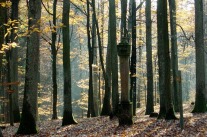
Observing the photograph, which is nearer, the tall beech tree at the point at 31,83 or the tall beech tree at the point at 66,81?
the tall beech tree at the point at 31,83

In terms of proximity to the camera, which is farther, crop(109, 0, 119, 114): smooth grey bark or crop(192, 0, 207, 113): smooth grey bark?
crop(192, 0, 207, 113): smooth grey bark

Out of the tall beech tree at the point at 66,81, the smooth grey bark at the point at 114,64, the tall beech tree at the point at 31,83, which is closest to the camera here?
the tall beech tree at the point at 31,83

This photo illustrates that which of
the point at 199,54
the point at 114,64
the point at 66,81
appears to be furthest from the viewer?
the point at 199,54

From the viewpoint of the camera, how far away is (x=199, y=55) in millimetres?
15047

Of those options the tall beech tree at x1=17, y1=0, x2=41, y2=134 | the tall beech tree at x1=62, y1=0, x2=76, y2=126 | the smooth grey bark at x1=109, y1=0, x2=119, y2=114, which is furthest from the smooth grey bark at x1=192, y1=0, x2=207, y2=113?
the tall beech tree at x1=17, y1=0, x2=41, y2=134

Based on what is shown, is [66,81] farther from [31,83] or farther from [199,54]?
[199,54]

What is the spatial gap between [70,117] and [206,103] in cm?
727

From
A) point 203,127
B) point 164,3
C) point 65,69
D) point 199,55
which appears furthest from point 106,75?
point 203,127

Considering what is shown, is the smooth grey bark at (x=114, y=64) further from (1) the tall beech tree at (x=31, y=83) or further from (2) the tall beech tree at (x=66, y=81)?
(1) the tall beech tree at (x=31, y=83)

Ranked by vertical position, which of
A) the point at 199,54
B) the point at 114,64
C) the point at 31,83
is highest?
the point at 199,54

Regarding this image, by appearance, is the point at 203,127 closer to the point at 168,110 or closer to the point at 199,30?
the point at 168,110

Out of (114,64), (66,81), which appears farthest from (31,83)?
(114,64)

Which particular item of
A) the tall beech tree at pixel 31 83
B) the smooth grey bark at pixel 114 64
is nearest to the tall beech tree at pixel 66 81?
the smooth grey bark at pixel 114 64

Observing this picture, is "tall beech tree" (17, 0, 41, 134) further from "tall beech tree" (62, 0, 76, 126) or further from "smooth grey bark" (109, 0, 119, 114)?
"smooth grey bark" (109, 0, 119, 114)
